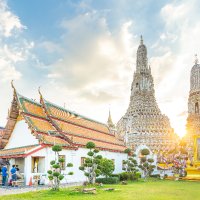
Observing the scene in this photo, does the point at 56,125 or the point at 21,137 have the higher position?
the point at 56,125

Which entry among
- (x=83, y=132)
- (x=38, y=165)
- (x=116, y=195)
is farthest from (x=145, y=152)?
(x=116, y=195)

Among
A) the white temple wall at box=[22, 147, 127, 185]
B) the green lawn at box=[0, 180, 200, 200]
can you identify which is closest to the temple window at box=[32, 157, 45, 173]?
the white temple wall at box=[22, 147, 127, 185]

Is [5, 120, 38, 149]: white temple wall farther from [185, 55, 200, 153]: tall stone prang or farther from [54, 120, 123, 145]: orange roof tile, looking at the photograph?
[185, 55, 200, 153]: tall stone prang

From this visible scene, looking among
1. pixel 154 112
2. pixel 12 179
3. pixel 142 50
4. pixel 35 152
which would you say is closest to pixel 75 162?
pixel 35 152

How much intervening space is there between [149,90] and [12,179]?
41.0 m

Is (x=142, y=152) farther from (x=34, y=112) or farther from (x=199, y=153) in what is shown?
(x=34, y=112)

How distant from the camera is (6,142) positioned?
848 inches

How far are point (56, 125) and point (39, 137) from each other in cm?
374

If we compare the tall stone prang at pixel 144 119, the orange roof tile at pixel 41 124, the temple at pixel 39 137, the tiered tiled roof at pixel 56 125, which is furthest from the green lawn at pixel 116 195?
the tall stone prang at pixel 144 119

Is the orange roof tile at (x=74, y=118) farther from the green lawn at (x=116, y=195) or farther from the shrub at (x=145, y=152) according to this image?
the green lawn at (x=116, y=195)

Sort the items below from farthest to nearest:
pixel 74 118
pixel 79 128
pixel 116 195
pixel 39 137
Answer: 1. pixel 74 118
2. pixel 79 128
3. pixel 39 137
4. pixel 116 195

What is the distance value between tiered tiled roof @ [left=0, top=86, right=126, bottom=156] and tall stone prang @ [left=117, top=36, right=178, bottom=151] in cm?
1943

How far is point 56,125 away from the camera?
869 inches

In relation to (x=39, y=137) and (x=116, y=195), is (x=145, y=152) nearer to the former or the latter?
(x=39, y=137)
